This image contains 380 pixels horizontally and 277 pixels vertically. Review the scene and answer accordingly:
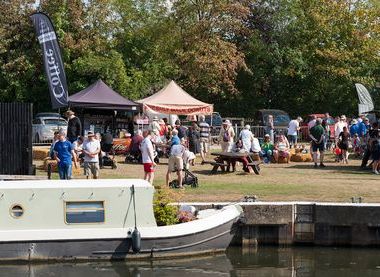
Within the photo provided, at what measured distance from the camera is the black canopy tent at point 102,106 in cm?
3044

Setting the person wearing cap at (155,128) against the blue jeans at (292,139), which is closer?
the person wearing cap at (155,128)

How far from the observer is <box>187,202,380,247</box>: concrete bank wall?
745 inches

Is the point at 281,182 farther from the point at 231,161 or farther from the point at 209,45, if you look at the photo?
the point at 209,45

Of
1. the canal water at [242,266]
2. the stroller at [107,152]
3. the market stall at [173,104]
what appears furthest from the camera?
the market stall at [173,104]

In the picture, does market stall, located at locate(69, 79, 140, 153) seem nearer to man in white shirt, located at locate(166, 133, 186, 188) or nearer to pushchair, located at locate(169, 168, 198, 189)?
pushchair, located at locate(169, 168, 198, 189)

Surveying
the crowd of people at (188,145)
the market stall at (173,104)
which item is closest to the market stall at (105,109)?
the market stall at (173,104)

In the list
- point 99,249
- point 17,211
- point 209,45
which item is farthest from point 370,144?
point 209,45

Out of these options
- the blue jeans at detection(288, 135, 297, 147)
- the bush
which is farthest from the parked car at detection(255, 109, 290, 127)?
the bush

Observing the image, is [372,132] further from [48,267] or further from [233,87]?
[233,87]

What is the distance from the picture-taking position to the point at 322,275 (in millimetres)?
16594

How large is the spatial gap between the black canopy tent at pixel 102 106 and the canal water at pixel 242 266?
1297cm

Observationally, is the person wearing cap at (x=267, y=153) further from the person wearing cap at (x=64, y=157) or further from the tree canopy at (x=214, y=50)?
the tree canopy at (x=214, y=50)

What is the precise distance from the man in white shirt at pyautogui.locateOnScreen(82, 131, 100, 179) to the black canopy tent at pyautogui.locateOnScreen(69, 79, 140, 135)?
25.8ft

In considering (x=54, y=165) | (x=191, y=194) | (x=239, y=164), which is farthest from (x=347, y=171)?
(x=54, y=165)
